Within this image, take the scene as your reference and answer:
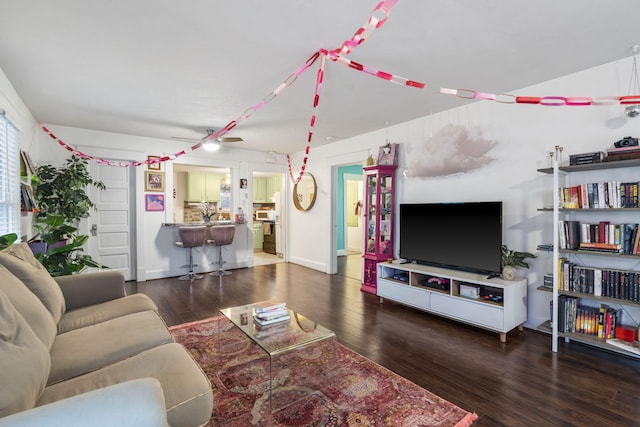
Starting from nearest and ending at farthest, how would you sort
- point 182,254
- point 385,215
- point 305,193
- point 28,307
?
1. point 28,307
2. point 385,215
3. point 182,254
4. point 305,193

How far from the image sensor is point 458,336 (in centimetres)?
296

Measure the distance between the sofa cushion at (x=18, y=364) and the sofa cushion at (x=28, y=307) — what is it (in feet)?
0.98

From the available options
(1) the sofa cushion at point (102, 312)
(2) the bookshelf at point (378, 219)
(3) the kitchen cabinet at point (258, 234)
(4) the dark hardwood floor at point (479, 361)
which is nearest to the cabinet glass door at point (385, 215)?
(2) the bookshelf at point (378, 219)

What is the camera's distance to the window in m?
2.84

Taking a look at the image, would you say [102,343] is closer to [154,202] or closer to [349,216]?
[154,202]

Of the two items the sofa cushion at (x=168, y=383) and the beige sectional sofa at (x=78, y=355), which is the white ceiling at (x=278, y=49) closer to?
the beige sectional sofa at (x=78, y=355)

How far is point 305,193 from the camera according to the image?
6.44 meters

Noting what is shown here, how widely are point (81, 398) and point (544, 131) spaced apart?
378 centimetres

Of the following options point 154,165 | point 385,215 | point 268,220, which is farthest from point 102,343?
point 268,220

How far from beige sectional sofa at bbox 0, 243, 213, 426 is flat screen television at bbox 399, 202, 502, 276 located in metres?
2.83

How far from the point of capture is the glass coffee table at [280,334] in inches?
75.6

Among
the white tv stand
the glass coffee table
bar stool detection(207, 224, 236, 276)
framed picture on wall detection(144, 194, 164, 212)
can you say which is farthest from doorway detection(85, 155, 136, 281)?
the white tv stand

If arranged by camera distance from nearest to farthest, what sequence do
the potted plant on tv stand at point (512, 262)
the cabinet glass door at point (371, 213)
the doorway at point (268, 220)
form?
the potted plant on tv stand at point (512, 262), the cabinet glass door at point (371, 213), the doorway at point (268, 220)

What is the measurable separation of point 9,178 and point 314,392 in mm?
3435
